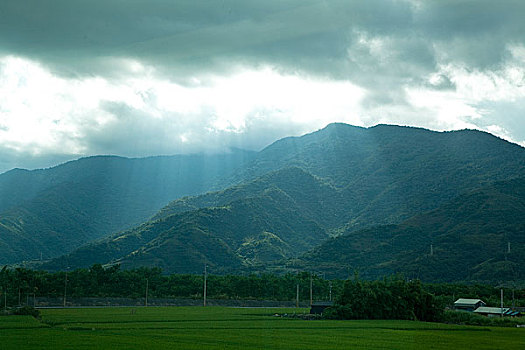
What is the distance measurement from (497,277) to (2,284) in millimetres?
97967

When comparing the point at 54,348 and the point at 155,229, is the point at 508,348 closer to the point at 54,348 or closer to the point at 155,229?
the point at 54,348

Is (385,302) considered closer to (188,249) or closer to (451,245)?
(451,245)

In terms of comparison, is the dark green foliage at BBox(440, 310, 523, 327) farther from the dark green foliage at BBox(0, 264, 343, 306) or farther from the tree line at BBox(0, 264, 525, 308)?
the dark green foliage at BBox(0, 264, 343, 306)

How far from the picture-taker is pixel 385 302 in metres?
64.2

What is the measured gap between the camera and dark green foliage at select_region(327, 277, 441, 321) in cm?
6294

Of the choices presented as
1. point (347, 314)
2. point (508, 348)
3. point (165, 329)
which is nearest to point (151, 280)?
point (347, 314)

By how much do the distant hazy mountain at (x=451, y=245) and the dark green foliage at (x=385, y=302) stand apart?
64.6 metres

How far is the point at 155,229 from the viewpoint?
19912 cm

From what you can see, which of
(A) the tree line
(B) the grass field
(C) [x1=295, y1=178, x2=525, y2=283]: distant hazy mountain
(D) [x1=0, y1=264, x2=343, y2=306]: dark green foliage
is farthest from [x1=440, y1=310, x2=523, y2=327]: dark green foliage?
(C) [x1=295, y1=178, x2=525, y2=283]: distant hazy mountain

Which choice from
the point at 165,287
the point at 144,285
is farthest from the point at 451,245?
the point at 144,285

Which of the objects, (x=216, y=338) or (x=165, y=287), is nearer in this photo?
(x=216, y=338)

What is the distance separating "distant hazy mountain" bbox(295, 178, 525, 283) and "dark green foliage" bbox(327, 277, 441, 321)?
212 ft

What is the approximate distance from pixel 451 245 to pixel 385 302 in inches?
3648

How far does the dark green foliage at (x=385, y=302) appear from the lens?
6294cm
